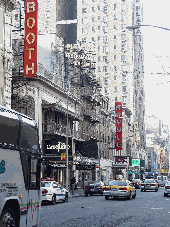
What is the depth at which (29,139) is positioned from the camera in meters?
12.7

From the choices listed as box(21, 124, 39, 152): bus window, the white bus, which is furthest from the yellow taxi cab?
box(21, 124, 39, 152): bus window

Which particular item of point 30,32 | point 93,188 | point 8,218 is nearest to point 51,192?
point 30,32

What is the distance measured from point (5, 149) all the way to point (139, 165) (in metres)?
102

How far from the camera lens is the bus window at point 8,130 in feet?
35.2

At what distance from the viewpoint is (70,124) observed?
59000mm

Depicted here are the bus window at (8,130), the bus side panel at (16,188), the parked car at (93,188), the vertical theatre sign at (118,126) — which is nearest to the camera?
the bus side panel at (16,188)

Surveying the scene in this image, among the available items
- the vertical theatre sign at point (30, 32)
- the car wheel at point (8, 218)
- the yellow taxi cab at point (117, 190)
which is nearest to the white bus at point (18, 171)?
the car wheel at point (8, 218)

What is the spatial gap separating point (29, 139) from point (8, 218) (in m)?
2.51

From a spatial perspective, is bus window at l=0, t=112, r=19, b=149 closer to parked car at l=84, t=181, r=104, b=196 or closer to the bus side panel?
the bus side panel

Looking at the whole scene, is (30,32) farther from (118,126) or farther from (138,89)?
(138,89)

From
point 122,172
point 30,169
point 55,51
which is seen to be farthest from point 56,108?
point 122,172

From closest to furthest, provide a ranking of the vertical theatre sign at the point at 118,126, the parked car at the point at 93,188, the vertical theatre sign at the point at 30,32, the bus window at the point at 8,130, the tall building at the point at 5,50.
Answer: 1. the bus window at the point at 8,130
2. the tall building at the point at 5,50
3. the vertical theatre sign at the point at 30,32
4. the parked car at the point at 93,188
5. the vertical theatre sign at the point at 118,126

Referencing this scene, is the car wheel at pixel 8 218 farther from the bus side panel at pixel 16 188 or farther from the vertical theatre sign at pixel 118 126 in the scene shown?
the vertical theatre sign at pixel 118 126

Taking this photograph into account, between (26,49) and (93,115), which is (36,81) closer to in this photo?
(26,49)
